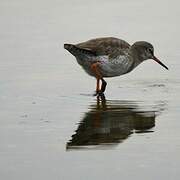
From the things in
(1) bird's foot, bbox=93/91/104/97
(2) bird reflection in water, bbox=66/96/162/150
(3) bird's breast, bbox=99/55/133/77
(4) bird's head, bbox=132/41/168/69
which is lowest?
(2) bird reflection in water, bbox=66/96/162/150

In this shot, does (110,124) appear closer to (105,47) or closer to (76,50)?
(76,50)

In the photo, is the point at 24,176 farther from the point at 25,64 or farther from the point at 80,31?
the point at 80,31

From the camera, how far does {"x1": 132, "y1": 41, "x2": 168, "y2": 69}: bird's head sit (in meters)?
11.3

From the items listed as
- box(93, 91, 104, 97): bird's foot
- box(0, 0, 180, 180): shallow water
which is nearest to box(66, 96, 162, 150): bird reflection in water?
box(0, 0, 180, 180): shallow water

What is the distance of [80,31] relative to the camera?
14094 mm

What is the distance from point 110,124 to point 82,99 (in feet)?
4.78

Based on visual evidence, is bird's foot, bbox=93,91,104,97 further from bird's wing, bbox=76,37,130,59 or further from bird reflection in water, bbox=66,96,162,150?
bird's wing, bbox=76,37,130,59

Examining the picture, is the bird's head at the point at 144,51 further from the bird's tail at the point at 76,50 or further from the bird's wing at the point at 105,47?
the bird's tail at the point at 76,50

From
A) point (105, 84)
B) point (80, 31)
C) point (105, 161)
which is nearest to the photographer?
point (105, 161)

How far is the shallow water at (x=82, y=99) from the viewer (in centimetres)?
702

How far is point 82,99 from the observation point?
993 centimetres

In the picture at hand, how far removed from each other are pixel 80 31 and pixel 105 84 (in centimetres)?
365

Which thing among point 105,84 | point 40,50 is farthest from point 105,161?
point 40,50

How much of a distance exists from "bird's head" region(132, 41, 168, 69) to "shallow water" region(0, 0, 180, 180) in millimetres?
235
